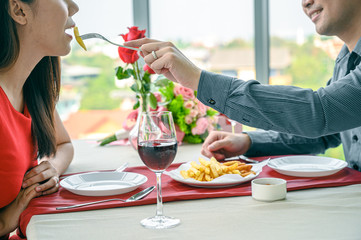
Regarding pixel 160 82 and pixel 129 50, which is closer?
pixel 129 50

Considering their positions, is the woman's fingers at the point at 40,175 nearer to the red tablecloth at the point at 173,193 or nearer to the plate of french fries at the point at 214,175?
the red tablecloth at the point at 173,193

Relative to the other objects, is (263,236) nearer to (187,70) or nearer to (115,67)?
(187,70)

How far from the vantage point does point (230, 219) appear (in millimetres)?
956

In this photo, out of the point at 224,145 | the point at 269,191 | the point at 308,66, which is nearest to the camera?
the point at 269,191

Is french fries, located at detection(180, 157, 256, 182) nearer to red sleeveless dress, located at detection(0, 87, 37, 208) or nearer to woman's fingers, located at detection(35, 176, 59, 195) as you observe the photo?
woman's fingers, located at detection(35, 176, 59, 195)

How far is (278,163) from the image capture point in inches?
57.1

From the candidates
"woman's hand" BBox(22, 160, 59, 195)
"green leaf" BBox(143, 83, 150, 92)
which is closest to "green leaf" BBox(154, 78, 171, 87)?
"green leaf" BBox(143, 83, 150, 92)

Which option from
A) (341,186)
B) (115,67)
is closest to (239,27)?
(115,67)

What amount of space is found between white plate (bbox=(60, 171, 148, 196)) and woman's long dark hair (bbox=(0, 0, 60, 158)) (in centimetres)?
28

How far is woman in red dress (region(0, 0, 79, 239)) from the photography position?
4.03ft

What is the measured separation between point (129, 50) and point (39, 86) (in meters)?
0.43

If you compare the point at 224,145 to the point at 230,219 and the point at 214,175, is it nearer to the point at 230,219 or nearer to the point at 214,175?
the point at 214,175

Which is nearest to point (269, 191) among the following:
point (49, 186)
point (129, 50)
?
point (49, 186)

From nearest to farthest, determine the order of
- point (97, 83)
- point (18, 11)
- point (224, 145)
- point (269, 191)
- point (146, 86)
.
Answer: point (269, 191)
point (18, 11)
point (224, 145)
point (146, 86)
point (97, 83)
